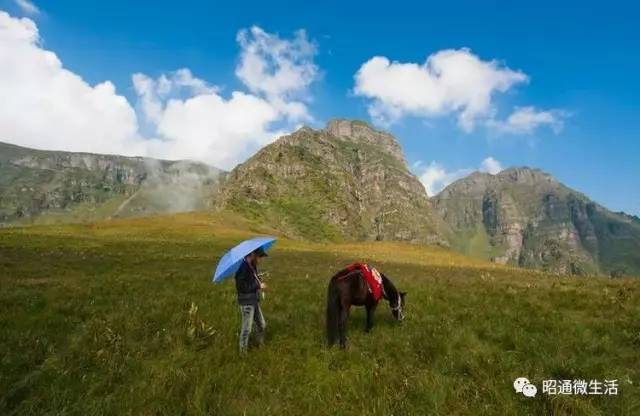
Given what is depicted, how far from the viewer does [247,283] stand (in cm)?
1156

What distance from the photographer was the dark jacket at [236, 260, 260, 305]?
11.5m

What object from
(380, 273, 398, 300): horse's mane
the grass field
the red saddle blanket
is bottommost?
the grass field

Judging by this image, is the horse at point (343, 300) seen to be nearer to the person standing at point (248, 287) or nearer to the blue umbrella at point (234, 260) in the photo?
the person standing at point (248, 287)

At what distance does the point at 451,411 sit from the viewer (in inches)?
301

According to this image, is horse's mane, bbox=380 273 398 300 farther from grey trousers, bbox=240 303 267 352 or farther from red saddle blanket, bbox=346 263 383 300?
grey trousers, bbox=240 303 267 352

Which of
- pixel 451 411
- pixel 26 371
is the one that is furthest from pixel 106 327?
pixel 451 411

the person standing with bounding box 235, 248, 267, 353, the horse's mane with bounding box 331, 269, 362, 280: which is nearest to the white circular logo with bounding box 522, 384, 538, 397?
the horse's mane with bounding box 331, 269, 362, 280

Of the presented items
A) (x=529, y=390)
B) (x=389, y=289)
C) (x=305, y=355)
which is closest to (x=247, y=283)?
(x=305, y=355)

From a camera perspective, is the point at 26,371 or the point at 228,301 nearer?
the point at 26,371

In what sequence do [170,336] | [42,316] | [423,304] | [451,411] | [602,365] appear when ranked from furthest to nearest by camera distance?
1. [423,304]
2. [42,316]
3. [170,336]
4. [602,365]
5. [451,411]

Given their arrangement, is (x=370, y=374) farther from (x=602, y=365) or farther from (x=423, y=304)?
(x=423, y=304)

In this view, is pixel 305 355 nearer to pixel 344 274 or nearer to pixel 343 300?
pixel 343 300

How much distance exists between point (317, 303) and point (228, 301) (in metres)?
3.52

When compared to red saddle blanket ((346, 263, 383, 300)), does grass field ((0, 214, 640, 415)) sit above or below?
below
